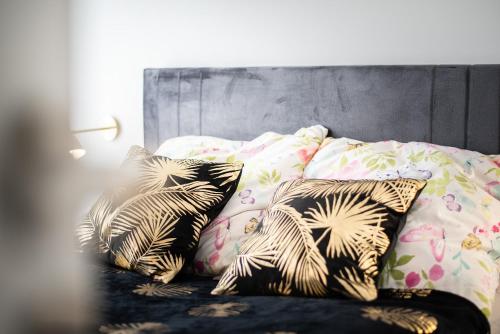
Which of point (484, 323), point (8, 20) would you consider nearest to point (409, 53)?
point (484, 323)

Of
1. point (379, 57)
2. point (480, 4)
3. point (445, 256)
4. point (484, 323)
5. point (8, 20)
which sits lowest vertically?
point (484, 323)

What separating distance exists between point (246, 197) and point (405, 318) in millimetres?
699

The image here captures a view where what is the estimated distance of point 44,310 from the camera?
0.95ft

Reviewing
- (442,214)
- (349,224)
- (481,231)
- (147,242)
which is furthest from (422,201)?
(147,242)

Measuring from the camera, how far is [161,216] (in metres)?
1.66

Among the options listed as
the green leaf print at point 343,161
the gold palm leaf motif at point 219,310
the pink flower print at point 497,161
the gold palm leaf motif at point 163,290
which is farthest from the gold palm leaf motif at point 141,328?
the pink flower print at point 497,161

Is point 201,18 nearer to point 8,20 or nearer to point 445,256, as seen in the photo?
point 445,256

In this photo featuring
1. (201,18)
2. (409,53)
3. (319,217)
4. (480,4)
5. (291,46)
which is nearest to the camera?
(319,217)

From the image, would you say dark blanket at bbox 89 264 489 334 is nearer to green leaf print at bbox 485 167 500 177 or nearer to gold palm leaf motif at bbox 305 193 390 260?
gold palm leaf motif at bbox 305 193 390 260

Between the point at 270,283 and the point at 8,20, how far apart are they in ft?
3.90

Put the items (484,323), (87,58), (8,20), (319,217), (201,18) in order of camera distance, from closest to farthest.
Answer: (8,20)
(484,323)
(319,217)
(201,18)
(87,58)

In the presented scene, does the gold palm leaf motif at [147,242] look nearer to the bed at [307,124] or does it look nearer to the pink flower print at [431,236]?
the bed at [307,124]

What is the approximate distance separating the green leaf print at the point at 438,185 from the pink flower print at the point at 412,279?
25cm

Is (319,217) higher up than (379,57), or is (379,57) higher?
(379,57)
